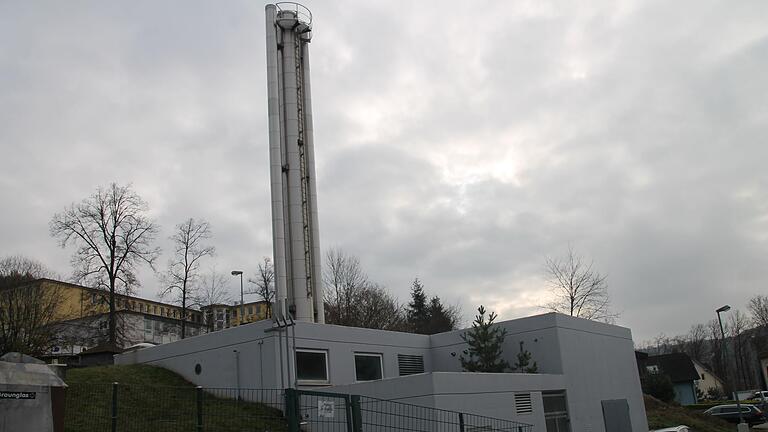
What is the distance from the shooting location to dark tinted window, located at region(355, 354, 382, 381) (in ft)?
80.5

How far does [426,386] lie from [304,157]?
16.3 meters

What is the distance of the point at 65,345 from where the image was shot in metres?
46.3

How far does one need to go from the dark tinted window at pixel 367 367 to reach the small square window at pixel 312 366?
190 cm

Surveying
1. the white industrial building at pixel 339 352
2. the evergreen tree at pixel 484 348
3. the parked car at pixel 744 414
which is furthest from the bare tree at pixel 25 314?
the parked car at pixel 744 414

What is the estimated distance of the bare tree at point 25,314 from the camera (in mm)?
A: 39688

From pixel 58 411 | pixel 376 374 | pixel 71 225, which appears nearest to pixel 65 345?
pixel 71 225

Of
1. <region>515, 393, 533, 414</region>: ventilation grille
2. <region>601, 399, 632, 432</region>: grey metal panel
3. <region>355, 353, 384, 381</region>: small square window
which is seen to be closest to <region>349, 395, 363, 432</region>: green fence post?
<region>515, 393, 533, 414</region>: ventilation grille

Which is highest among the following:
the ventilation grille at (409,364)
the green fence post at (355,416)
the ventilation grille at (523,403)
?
the ventilation grille at (409,364)

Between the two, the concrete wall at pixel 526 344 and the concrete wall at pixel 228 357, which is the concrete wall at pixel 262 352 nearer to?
the concrete wall at pixel 228 357

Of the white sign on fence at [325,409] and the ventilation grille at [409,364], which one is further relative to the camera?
the ventilation grille at [409,364]

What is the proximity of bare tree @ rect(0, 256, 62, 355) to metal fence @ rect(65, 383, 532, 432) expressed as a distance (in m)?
22.2

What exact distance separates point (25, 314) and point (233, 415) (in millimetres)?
28729

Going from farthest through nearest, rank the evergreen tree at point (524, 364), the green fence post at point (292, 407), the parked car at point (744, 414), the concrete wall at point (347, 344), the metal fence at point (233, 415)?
the parked car at point (744, 414) → the evergreen tree at point (524, 364) → the concrete wall at point (347, 344) → the metal fence at point (233, 415) → the green fence post at point (292, 407)

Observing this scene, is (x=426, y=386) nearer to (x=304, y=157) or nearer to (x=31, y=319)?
(x=304, y=157)
